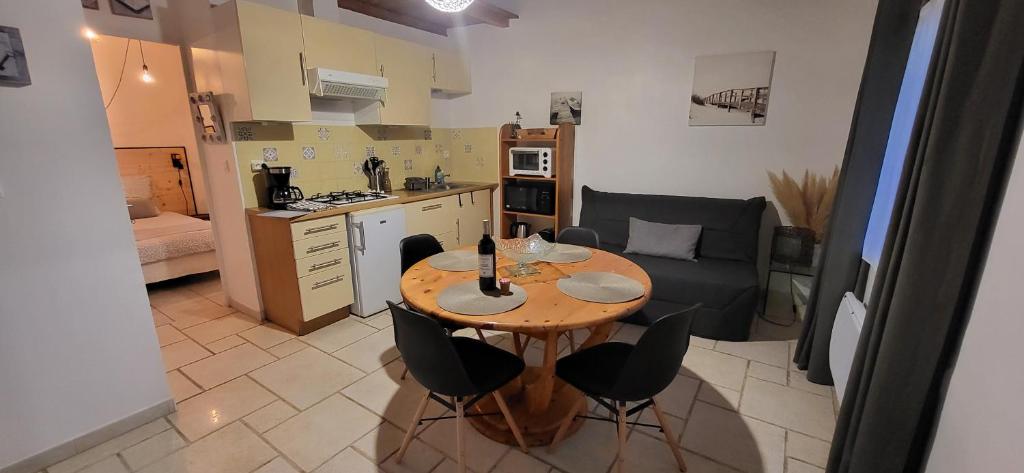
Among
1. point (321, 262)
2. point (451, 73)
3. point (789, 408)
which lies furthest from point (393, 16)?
point (789, 408)

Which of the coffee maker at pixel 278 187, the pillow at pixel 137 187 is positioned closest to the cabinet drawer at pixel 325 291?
the coffee maker at pixel 278 187

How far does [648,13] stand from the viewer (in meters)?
3.38

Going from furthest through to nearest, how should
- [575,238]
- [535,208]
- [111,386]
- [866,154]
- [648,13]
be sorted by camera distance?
[535,208]
[648,13]
[575,238]
[866,154]
[111,386]

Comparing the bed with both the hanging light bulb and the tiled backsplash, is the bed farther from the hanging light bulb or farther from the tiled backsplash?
the hanging light bulb

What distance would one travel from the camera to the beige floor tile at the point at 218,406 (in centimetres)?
207

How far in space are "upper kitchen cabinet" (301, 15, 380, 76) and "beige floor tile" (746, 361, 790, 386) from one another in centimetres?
345

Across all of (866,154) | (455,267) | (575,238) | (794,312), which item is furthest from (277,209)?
(794,312)

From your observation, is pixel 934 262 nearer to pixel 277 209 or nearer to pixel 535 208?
pixel 535 208

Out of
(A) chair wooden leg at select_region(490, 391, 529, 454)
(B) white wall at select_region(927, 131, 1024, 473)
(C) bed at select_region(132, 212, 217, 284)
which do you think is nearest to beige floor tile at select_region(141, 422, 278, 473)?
(A) chair wooden leg at select_region(490, 391, 529, 454)

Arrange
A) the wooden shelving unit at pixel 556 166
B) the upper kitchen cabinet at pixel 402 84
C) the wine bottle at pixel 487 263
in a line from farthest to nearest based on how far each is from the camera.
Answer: the wooden shelving unit at pixel 556 166, the upper kitchen cabinet at pixel 402 84, the wine bottle at pixel 487 263

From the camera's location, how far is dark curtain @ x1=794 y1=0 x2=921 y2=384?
199cm

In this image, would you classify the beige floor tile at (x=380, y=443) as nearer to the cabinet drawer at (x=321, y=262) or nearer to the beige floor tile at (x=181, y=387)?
the beige floor tile at (x=181, y=387)

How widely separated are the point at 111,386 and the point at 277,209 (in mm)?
1383

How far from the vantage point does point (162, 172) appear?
5.08m
